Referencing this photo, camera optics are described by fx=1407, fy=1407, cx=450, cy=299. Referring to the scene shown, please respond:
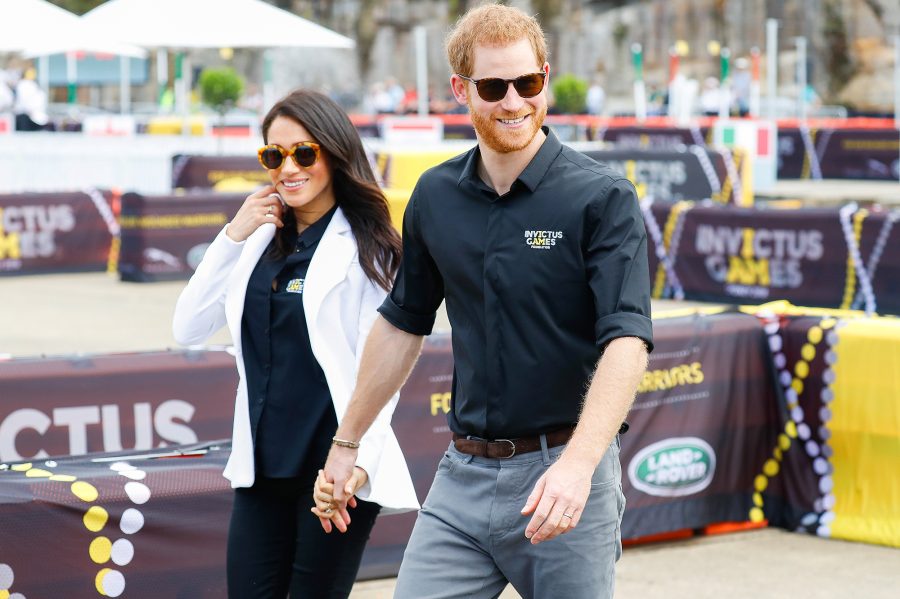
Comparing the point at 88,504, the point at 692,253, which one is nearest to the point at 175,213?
the point at 692,253

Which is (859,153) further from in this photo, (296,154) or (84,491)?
(296,154)

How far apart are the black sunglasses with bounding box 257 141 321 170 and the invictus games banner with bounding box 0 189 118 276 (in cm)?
1262

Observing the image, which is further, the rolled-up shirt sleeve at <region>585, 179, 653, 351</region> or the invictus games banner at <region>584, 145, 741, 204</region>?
the invictus games banner at <region>584, 145, 741, 204</region>

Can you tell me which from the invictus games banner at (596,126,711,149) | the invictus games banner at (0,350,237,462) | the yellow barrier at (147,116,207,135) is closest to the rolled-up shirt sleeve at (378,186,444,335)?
the invictus games banner at (0,350,237,462)

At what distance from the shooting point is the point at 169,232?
50.6 feet

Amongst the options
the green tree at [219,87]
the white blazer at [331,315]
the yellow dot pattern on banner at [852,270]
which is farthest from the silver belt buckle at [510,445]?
the green tree at [219,87]

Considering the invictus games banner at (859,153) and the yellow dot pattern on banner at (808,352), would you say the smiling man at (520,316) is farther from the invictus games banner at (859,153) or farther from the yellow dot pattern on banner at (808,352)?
the invictus games banner at (859,153)

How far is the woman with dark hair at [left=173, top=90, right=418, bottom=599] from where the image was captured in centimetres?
357

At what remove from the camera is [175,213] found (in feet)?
50.3

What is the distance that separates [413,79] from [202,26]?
43.5 metres

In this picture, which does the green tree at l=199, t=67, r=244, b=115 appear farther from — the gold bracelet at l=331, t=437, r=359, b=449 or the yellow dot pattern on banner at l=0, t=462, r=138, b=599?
the gold bracelet at l=331, t=437, r=359, b=449

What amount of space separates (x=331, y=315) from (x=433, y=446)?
2.44 meters

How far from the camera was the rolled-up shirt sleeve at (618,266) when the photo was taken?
9.29 ft

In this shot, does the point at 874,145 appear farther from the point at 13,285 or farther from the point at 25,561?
the point at 25,561
